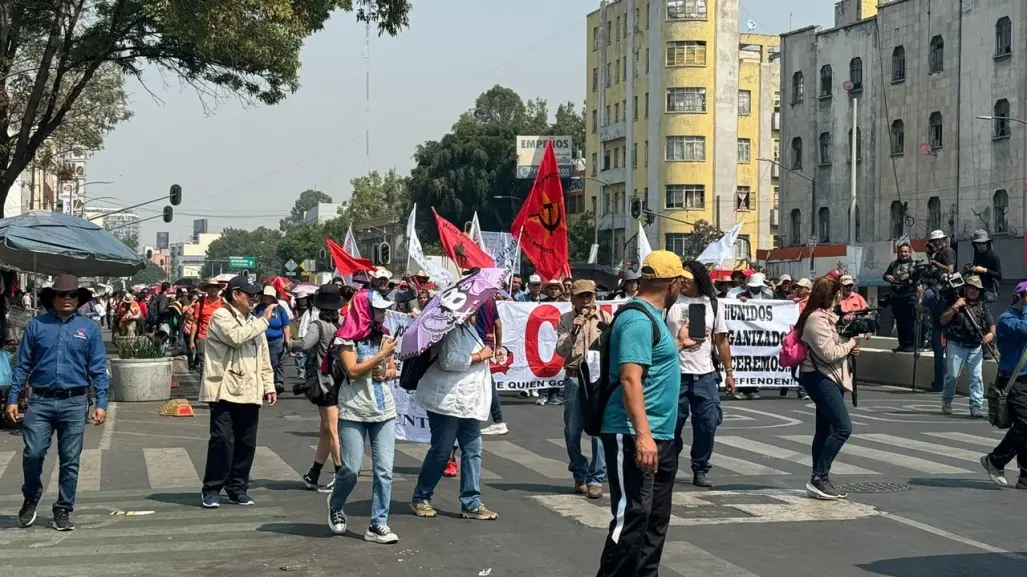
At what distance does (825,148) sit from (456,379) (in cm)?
5228

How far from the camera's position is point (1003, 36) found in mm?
47500

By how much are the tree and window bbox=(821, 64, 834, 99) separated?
39.5 metres

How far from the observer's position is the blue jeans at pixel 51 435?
888 centimetres

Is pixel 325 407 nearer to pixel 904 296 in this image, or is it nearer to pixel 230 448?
pixel 230 448

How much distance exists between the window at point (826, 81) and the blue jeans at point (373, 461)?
52.8 meters

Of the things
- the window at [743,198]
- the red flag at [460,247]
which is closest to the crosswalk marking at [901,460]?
the red flag at [460,247]

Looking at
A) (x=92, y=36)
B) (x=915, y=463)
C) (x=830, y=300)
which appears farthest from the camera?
(x=92, y=36)

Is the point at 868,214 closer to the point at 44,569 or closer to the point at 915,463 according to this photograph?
the point at 915,463

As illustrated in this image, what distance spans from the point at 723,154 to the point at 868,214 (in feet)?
60.5

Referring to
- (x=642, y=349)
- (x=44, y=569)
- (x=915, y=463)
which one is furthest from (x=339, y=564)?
(x=915, y=463)

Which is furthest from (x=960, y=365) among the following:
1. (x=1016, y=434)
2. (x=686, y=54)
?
(x=686, y=54)

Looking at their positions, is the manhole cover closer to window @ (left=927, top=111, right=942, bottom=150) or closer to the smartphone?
the smartphone

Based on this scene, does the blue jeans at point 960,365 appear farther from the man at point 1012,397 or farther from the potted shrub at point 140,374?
the potted shrub at point 140,374

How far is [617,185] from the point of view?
79.1 m
